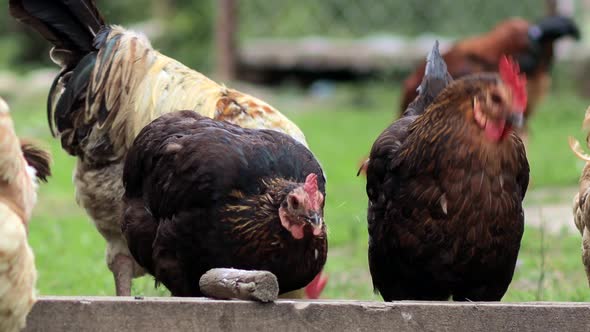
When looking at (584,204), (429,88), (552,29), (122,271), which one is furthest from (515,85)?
(552,29)

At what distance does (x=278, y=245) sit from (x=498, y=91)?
107 centimetres

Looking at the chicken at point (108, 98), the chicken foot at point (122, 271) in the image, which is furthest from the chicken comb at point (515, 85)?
the chicken foot at point (122, 271)

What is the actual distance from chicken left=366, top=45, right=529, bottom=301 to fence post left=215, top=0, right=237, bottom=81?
1085 centimetres

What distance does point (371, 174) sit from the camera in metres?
4.45

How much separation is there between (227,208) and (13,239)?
116 centimetres

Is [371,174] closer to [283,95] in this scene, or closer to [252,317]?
[252,317]

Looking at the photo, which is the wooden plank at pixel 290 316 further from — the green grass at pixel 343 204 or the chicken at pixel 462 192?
the green grass at pixel 343 204

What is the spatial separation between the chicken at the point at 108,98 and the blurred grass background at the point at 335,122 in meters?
0.53

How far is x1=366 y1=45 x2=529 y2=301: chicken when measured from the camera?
4059mm

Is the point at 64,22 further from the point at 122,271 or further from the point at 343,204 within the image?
the point at 343,204

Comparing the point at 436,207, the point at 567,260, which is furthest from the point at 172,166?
the point at 567,260

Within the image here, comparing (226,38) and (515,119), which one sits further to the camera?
(226,38)

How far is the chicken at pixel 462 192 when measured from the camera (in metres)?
4.06

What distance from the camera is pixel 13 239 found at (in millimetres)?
3164
